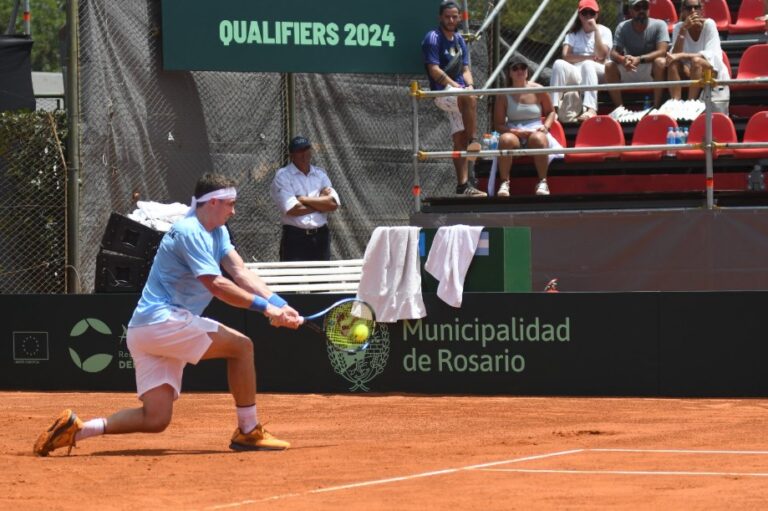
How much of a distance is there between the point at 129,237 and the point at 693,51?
269 inches

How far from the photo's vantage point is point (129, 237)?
14062mm

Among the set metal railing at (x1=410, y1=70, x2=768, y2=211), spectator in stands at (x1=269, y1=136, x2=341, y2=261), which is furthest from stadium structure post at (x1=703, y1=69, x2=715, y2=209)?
spectator in stands at (x1=269, y1=136, x2=341, y2=261)

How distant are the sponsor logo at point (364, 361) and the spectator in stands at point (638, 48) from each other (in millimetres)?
5004

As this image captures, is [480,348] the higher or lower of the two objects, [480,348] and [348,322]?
the lower

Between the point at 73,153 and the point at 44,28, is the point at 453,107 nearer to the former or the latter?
the point at 73,153

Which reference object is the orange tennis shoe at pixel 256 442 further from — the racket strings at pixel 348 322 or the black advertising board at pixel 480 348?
the black advertising board at pixel 480 348

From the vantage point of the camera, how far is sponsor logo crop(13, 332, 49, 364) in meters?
14.2

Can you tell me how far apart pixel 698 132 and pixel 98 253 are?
21.2 ft

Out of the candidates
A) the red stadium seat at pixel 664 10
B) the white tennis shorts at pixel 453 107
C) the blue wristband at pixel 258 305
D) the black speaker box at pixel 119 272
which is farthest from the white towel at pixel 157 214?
the red stadium seat at pixel 664 10

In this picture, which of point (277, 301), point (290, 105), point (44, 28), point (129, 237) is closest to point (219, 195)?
point (277, 301)

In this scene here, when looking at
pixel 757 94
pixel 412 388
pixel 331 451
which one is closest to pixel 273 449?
pixel 331 451

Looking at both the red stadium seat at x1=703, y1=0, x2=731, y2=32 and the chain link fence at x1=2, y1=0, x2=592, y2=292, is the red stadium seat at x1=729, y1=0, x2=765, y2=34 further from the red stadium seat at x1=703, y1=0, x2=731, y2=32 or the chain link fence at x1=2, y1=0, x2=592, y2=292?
the chain link fence at x1=2, y1=0, x2=592, y2=292

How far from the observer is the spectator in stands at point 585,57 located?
54.2 ft

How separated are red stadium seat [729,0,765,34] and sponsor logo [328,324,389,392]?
8240 millimetres
